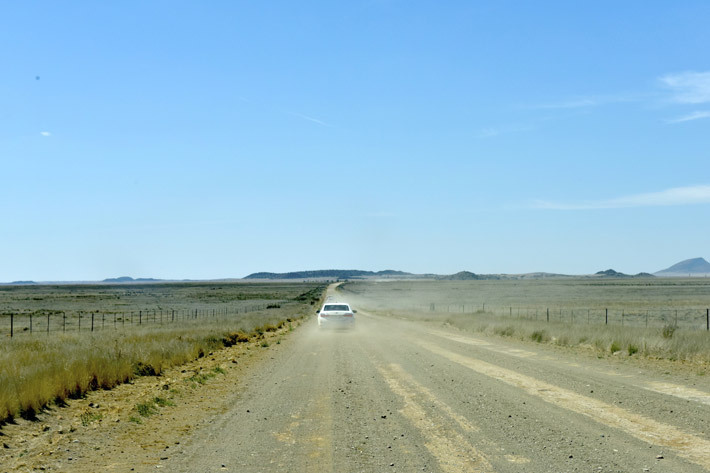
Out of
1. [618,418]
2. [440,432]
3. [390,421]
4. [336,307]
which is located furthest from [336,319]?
[440,432]

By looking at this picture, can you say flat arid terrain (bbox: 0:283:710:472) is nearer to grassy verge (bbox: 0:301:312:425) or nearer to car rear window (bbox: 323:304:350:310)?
grassy verge (bbox: 0:301:312:425)

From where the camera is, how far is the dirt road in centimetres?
741

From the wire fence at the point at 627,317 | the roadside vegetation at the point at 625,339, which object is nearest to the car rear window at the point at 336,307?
the roadside vegetation at the point at 625,339

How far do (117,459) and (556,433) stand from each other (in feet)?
19.1

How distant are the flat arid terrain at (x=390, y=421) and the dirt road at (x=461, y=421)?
3 centimetres

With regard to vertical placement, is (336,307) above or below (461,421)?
above

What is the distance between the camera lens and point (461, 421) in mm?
9648

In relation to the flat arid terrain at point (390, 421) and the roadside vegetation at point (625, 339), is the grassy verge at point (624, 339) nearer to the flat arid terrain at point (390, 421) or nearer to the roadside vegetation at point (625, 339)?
the roadside vegetation at point (625, 339)

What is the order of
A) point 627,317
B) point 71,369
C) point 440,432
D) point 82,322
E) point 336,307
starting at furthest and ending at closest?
point 82,322 → point 627,317 → point 336,307 → point 71,369 → point 440,432

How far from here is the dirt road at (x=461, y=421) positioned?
24.3ft

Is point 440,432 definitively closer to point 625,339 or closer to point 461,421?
point 461,421

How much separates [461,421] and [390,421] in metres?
1.08

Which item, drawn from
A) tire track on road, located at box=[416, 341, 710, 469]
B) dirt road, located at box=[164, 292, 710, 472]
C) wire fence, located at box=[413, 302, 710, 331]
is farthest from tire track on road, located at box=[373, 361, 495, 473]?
wire fence, located at box=[413, 302, 710, 331]

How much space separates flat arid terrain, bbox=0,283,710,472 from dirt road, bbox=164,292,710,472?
0.03 metres
